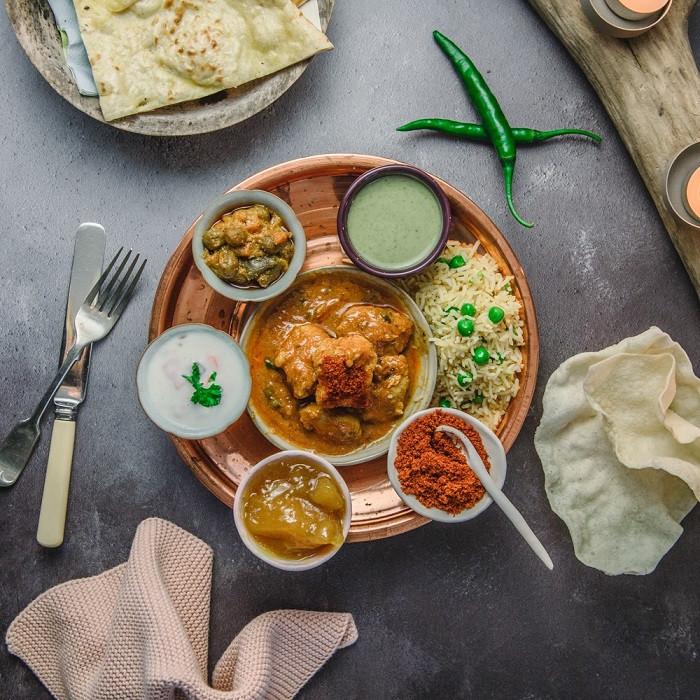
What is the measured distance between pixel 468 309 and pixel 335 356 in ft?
1.89

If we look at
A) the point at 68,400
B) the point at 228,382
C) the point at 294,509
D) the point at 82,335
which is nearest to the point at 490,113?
the point at 228,382

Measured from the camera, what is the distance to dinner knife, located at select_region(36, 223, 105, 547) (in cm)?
312

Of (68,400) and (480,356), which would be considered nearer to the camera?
(480,356)

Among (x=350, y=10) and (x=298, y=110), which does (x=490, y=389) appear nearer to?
(x=298, y=110)

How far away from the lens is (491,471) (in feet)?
8.82

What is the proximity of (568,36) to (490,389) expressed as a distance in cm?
159

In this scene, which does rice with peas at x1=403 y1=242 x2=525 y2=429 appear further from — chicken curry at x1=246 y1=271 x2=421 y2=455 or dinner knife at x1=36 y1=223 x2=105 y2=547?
dinner knife at x1=36 y1=223 x2=105 y2=547

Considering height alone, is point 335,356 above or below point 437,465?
above

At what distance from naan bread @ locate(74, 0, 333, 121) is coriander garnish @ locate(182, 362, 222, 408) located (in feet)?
3.71

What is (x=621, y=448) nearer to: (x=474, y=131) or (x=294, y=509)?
(x=294, y=509)

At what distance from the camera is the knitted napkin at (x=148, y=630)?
3.01 meters

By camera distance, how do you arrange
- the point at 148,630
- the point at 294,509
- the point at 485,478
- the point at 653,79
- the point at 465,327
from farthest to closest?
the point at 653,79 < the point at 148,630 < the point at 465,327 < the point at 294,509 < the point at 485,478

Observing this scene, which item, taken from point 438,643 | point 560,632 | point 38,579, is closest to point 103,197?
point 38,579

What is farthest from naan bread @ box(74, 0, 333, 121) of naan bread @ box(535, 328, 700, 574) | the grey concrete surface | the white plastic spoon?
naan bread @ box(535, 328, 700, 574)
